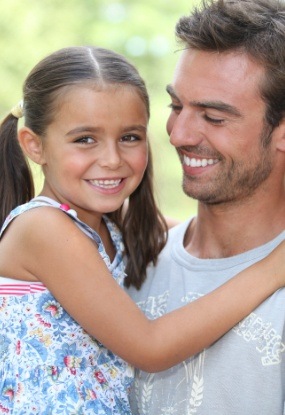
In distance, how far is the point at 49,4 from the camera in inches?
317

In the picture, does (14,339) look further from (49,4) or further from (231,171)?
(49,4)

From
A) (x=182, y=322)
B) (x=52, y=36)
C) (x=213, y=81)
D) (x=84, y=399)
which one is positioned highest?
(x=213, y=81)

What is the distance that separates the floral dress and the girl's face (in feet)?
0.27

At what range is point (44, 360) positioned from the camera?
2.66 metres

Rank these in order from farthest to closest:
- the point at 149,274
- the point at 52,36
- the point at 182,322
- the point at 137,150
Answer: the point at 52,36 < the point at 149,274 < the point at 137,150 < the point at 182,322

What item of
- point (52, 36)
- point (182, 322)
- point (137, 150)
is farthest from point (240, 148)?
point (52, 36)

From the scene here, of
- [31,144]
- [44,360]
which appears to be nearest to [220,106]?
[31,144]

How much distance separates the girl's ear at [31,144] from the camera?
2.82 metres

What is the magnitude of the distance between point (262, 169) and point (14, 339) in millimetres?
890

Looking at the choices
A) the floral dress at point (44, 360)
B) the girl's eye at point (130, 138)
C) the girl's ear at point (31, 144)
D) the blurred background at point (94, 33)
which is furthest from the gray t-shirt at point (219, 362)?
the blurred background at point (94, 33)

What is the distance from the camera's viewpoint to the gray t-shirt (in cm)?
257

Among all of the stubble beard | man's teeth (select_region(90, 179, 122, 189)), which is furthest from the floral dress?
the stubble beard

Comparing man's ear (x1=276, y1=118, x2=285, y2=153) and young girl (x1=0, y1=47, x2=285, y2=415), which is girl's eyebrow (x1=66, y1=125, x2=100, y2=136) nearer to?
young girl (x1=0, y1=47, x2=285, y2=415)

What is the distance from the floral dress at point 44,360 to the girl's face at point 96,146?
84 mm
